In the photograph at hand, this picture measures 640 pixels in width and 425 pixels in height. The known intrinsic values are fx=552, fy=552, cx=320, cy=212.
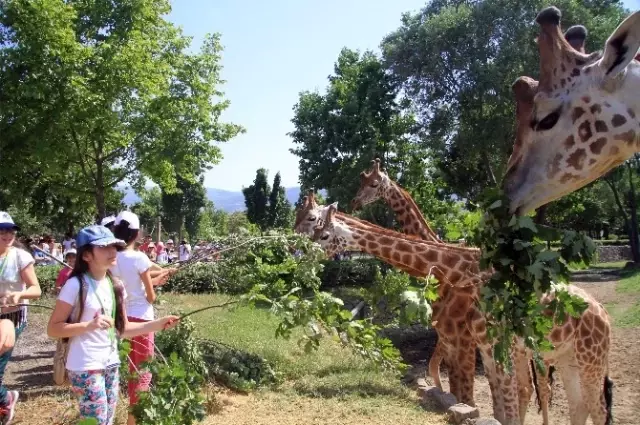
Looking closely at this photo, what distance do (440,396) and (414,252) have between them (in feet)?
6.48

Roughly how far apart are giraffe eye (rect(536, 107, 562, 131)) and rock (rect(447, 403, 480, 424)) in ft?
14.7

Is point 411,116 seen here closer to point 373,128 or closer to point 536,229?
point 373,128

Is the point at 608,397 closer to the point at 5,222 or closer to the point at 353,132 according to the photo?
the point at 5,222

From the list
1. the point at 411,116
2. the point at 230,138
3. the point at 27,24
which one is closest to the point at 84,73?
the point at 27,24

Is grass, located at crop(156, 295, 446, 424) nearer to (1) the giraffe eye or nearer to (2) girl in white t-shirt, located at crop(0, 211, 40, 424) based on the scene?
Result: (2) girl in white t-shirt, located at crop(0, 211, 40, 424)

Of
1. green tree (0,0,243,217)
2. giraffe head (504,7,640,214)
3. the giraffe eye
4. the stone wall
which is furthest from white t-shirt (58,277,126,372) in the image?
the stone wall

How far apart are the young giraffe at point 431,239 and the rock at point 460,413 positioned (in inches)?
30.0

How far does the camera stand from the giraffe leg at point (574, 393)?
654 centimetres

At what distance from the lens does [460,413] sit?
6234 millimetres

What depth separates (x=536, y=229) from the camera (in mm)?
2551

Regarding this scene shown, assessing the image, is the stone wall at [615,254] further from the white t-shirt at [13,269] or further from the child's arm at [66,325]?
the child's arm at [66,325]

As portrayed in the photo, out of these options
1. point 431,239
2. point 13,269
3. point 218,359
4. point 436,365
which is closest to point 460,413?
point 436,365

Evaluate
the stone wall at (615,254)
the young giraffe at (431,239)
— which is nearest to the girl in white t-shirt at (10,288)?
the young giraffe at (431,239)

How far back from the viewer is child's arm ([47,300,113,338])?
335 cm
